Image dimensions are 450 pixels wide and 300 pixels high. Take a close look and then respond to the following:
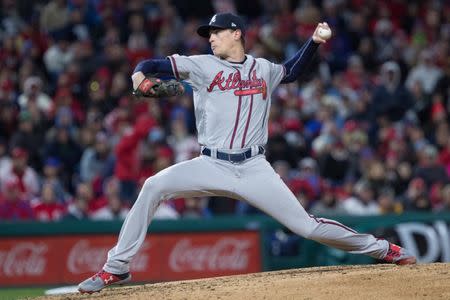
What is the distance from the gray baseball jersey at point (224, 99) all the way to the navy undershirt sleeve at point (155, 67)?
4 cm

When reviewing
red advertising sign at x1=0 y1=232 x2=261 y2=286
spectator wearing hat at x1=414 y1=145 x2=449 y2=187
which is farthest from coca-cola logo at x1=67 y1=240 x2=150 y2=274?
spectator wearing hat at x1=414 y1=145 x2=449 y2=187

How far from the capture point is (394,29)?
17312 millimetres

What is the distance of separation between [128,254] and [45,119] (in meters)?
7.88

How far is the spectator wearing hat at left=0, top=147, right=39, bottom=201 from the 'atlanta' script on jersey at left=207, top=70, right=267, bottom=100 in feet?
22.2

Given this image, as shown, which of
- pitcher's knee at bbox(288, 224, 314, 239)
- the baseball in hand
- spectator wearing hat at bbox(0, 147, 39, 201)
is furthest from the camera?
spectator wearing hat at bbox(0, 147, 39, 201)

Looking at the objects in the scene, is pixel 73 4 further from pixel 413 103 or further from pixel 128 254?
pixel 128 254

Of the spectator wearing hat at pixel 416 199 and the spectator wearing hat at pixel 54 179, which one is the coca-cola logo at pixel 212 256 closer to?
the spectator wearing hat at pixel 54 179

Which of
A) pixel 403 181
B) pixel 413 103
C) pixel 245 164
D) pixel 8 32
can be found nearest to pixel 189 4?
pixel 8 32

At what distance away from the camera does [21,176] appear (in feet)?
46.3

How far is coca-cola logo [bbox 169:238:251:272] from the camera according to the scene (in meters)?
13.1

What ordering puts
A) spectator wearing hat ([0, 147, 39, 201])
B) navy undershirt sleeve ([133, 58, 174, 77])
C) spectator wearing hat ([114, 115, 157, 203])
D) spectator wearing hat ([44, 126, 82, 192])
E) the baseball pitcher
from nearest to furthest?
navy undershirt sleeve ([133, 58, 174, 77]), the baseball pitcher, spectator wearing hat ([0, 147, 39, 201]), spectator wearing hat ([114, 115, 157, 203]), spectator wearing hat ([44, 126, 82, 192])

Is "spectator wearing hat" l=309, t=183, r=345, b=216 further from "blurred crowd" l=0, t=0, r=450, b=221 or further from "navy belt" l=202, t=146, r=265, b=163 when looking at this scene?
"navy belt" l=202, t=146, r=265, b=163

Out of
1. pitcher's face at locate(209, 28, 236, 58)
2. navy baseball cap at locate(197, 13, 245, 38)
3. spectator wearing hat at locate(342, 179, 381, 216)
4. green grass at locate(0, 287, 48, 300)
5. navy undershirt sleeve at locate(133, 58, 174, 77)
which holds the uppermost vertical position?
navy baseball cap at locate(197, 13, 245, 38)

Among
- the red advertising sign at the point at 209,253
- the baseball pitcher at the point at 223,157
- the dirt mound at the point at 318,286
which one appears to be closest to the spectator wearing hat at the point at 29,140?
the red advertising sign at the point at 209,253
